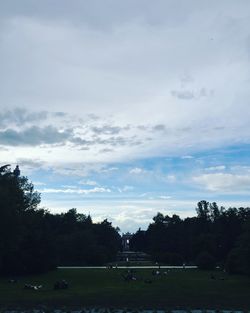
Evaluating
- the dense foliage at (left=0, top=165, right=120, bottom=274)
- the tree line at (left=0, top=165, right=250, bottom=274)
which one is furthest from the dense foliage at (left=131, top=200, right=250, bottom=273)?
the dense foliage at (left=0, top=165, right=120, bottom=274)

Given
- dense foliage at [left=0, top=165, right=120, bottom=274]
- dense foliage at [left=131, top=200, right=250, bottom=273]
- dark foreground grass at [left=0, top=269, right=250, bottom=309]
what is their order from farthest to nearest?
1. dense foliage at [left=131, top=200, right=250, bottom=273]
2. dense foliage at [left=0, top=165, right=120, bottom=274]
3. dark foreground grass at [left=0, top=269, right=250, bottom=309]

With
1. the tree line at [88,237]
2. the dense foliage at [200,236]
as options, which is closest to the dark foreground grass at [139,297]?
the tree line at [88,237]

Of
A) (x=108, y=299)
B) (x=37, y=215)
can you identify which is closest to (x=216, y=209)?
(x=37, y=215)

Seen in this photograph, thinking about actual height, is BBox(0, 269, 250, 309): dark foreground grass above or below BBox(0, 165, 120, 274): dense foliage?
below

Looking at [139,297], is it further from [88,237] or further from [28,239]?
[88,237]

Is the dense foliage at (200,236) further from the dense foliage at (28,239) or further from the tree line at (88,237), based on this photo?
the dense foliage at (28,239)

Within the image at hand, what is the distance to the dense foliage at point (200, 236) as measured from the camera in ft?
350

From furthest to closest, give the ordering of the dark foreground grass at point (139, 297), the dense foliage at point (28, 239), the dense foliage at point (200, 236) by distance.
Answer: the dense foliage at point (200, 236)
the dense foliage at point (28, 239)
the dark foreground grass at point (139, 297)

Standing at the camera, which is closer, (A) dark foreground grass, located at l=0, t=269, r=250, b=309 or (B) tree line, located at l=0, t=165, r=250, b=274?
(A) dark foreground grass, located at l=0, t=269, r=250, b=309

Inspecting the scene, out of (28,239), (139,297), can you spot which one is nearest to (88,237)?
(28,239)

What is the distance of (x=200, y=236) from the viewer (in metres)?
110

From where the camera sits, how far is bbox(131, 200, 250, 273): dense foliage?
350 feet

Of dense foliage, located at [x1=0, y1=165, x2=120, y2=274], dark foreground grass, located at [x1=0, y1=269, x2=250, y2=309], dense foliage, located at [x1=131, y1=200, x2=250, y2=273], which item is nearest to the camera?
dark foreground grass, located at [x1=0, y1=269, x2=250, y2=309]

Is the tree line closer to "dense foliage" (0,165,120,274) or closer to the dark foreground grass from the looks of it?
"dense foliage" (0,165,120,274)
